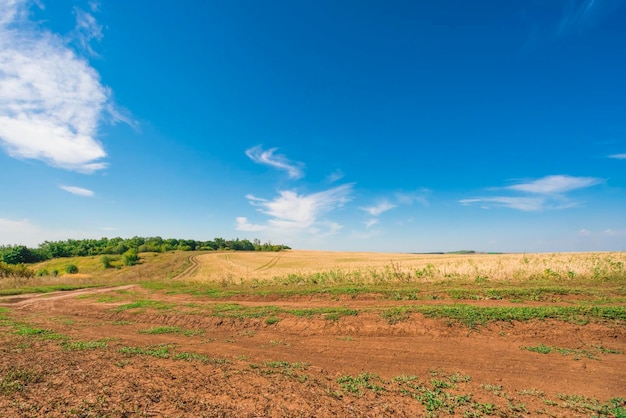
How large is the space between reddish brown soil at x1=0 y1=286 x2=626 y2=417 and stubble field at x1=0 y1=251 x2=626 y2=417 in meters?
0.04

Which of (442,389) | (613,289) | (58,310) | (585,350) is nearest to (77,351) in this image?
(442,389)

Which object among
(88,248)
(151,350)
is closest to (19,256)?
(88,248)

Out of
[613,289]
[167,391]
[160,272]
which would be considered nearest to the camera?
[167,391]

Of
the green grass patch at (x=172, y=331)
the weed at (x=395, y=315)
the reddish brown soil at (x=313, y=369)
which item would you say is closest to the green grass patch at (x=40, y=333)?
the reddish brown soil at (x=313, y=369)

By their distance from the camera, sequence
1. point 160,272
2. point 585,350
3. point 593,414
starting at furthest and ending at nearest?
point 160,272 → point 585,350 → point 593,414

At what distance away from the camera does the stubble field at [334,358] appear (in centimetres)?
514

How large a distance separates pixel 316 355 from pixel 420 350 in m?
3.21

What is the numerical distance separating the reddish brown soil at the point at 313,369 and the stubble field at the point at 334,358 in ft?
0.12

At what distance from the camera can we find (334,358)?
783 centimetres

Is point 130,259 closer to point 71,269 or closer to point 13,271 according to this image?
point 71,269

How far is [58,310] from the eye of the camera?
54.3ft

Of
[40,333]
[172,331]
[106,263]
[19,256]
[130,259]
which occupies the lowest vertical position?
[172,331]

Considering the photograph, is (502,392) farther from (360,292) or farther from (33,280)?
(33,280)

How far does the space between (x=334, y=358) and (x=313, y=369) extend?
1.11 m
